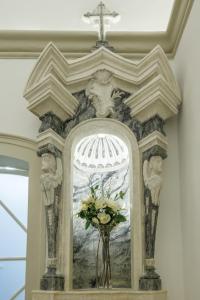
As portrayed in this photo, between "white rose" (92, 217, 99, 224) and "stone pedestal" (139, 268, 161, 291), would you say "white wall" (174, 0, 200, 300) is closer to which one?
"stone pedestal" (139, 268, 161, 291)

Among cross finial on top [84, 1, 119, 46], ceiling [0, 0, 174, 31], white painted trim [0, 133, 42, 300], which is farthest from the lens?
ceiling [0, 0, 174, 31]

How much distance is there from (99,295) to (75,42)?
1.92m

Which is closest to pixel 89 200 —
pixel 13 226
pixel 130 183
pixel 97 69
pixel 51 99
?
pixel 130 183

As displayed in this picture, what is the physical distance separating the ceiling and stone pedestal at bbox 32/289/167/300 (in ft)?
7.38

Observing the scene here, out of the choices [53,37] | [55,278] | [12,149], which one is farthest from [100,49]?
[55,278]

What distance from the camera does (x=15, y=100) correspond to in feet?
12.3

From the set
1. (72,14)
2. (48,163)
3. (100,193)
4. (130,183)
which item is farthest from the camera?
(72,14)

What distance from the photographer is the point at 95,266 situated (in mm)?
3334

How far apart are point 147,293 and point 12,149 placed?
1412 millimetres

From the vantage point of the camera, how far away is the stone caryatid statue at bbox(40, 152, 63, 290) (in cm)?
314

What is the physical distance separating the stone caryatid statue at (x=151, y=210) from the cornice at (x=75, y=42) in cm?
100

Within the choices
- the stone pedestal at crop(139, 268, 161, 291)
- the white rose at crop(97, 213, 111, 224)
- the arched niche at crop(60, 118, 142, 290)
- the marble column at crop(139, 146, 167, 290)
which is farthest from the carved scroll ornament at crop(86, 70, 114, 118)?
the stone pedestal at crop(139, 268, 161, 291)

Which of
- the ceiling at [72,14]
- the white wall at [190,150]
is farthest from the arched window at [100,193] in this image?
the ceiling at [72,14]

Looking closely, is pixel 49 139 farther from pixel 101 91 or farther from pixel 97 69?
pixel 97 69
